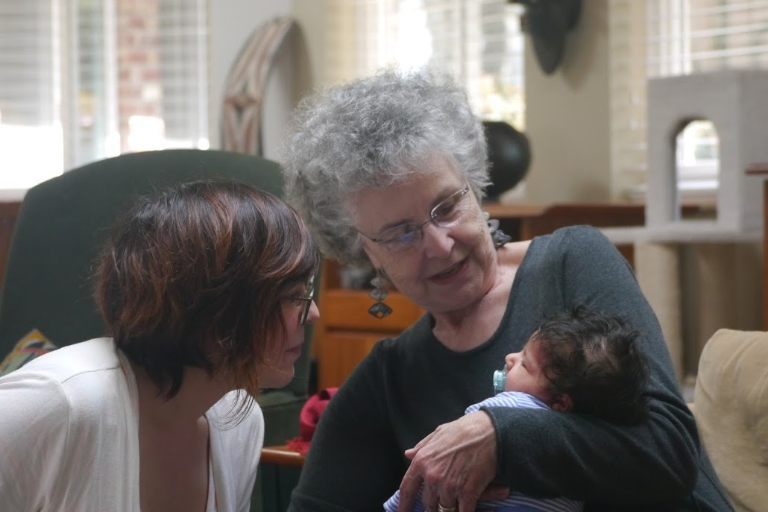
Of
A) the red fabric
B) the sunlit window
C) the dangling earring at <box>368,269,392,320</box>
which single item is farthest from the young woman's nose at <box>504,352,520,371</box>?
the sunlit window

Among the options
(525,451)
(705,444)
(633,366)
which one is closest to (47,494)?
(525,451)

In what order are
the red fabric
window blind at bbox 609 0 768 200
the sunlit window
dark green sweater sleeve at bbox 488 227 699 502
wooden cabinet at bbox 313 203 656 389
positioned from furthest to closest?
the sunlit window, window blind at bbox 609 0 768 200, wooden cabinet at bbox 313 203 656 389, the red fabric, dark green sweater sleeve at bbox 488 227 699 502

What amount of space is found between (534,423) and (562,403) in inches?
3.2

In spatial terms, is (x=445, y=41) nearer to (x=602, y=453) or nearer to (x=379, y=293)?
(x=379, y=293)

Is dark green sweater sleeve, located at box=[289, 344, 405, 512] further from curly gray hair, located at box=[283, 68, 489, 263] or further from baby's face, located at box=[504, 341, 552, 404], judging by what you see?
baby's face, located at box=[504, 341, 552, 404]

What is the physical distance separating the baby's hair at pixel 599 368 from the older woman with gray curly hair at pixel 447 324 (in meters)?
0.03

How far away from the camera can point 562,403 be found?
1.48 m

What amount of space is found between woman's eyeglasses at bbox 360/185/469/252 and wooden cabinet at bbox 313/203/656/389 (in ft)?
6.46

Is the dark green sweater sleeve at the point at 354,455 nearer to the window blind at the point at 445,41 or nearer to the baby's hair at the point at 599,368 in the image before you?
the baby's hair at the point at 599,368

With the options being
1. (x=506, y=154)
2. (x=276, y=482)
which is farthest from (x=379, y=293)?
(x=506, y=154)

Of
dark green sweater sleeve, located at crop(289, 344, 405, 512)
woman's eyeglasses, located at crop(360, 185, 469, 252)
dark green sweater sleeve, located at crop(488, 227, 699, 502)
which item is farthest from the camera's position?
dark green sweater sleeve, located at crop(289, 344, 405, 512)

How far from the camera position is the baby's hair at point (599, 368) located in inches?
55.6

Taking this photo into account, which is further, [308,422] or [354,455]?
[308,422]

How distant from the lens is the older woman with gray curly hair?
1423 millimetres
